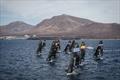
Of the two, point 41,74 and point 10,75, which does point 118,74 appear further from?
point 10,75

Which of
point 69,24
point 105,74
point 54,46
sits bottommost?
point 105,74

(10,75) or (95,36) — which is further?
(95,36)

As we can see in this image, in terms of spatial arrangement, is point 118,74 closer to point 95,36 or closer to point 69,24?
point 95,36

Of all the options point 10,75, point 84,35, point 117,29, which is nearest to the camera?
point 10,75

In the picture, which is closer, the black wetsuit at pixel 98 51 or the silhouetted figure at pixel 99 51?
the silhouetted figure at pixel 99 51

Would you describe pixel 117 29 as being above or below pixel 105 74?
above

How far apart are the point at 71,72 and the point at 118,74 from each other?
326 cm

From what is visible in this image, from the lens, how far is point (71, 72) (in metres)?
21.1

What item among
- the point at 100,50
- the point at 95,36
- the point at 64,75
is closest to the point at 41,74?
the point at 64,75

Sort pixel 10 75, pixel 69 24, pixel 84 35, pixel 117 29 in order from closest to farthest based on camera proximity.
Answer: pixel 10 75 < pixel 117 29 < pixel 84 35 < pixel 69 24

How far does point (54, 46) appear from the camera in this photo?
29.9 m

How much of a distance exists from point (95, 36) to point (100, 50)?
4035 millimetres

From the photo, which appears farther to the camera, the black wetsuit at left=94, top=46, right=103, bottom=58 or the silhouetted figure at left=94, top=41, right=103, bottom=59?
the black wetsuit at left=94, top=46, right=103, bottom=58

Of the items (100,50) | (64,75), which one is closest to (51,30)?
(100,50)
